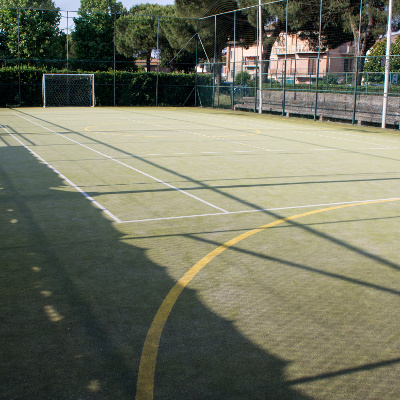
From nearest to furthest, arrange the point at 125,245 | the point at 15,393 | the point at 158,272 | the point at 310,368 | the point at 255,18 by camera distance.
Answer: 1. the point at 15,393
2. the point at 310,368
3. the point at 158,272
4. the point at 125,245
5. the point at 255,18

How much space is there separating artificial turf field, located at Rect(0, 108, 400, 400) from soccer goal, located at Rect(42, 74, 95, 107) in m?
27.5

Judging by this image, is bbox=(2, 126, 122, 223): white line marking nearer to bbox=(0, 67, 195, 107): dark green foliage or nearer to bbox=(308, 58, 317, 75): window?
bbox=(308, 58, 317, 75): window

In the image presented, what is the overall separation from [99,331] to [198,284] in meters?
1.32

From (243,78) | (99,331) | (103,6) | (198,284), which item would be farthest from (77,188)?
(103,6)

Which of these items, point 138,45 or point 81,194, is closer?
point 81,194

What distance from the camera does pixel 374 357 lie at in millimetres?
3885

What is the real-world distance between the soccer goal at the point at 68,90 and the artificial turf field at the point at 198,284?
27.5 metres

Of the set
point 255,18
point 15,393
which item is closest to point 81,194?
point 15,393

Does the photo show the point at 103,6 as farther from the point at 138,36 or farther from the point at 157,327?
the point at 157,327

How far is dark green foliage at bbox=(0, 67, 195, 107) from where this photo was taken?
36.2 metres

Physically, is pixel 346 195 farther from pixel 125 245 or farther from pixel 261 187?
pixel 125 245

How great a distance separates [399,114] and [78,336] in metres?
21.8

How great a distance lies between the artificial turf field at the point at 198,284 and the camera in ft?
11.8

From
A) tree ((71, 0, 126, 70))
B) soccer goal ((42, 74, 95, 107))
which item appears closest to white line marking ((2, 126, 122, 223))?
soccer goal ((42, 74, 95, 107))
